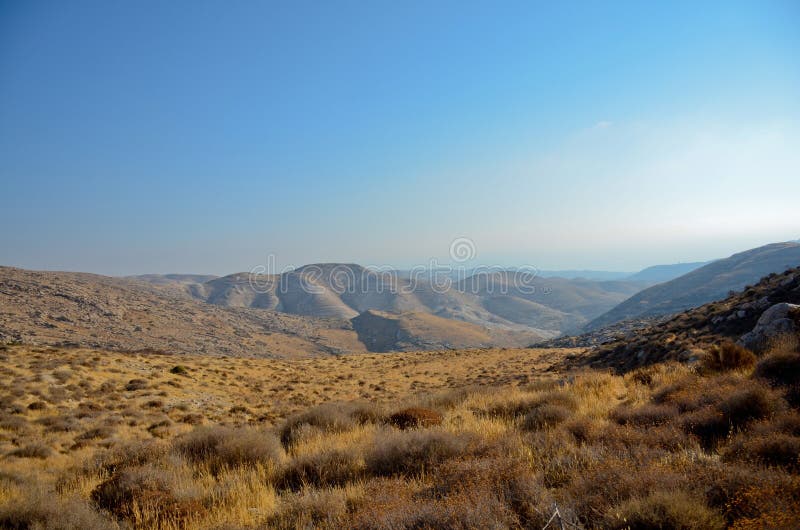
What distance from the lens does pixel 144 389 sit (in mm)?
19297

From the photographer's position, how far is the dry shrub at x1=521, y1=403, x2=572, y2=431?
7156 mm

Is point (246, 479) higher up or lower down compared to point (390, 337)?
higher up

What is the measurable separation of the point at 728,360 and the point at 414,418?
802 centimetres

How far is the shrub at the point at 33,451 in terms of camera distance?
32.4 feet

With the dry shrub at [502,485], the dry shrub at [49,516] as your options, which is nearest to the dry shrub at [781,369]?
the dry shrub at [502,485]

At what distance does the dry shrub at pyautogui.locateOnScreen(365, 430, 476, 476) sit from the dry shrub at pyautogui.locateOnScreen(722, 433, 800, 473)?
3442mm

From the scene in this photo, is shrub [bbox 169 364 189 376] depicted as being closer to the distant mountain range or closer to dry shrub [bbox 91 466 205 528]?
dry shrub [bbox 91 466 205 528]

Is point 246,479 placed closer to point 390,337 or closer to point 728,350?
point 728,350

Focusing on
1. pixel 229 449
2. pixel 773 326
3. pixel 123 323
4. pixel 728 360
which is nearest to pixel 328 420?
pixel 229 449

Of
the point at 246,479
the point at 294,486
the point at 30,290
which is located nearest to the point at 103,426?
the point at 246,479

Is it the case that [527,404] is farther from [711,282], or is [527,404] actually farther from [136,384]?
[711,282]

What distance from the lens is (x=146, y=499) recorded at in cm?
511

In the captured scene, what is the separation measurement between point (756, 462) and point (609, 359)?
21677 mm

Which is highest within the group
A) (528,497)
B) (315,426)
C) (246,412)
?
(528,497)
